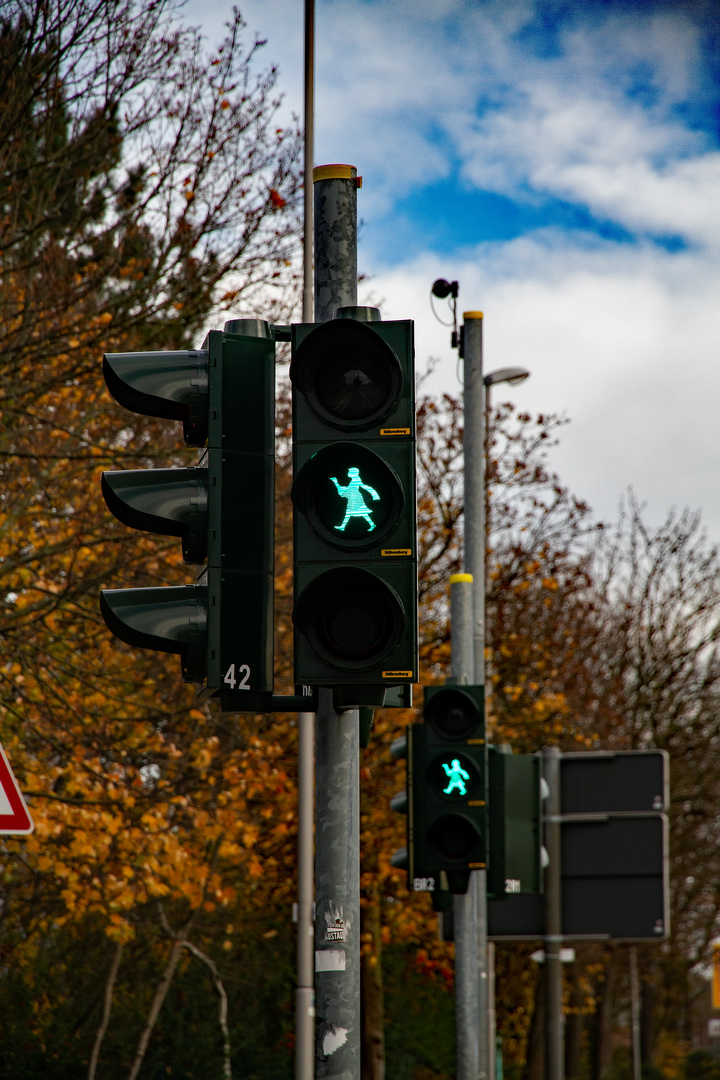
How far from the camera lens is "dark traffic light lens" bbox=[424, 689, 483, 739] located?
848 cm

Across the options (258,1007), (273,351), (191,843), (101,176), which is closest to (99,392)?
(101,176)

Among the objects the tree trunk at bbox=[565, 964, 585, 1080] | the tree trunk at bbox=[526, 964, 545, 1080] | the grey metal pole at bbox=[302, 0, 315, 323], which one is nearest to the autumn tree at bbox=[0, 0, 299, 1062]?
the grey metal pole at bbox=[302, 0, 315, 323]

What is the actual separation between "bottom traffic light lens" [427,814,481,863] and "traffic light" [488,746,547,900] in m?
1.06

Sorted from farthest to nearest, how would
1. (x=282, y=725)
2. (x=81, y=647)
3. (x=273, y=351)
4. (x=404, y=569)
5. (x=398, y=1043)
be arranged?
(x=398, y=1043) < (x=282, y=725) < (x=81, y=647) < (x=273, y=351) < (x=404, y=569)

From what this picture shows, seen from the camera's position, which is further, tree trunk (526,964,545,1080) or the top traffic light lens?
tree trunk (526,964,545,1080)

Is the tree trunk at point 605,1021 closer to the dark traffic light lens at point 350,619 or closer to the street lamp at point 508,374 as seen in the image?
the street lamp at point 508,374

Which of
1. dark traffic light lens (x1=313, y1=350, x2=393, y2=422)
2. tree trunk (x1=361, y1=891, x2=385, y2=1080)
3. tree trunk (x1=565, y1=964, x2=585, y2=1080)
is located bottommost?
tree trunk (x1=565, y1=964, x2=585, y2=1080)

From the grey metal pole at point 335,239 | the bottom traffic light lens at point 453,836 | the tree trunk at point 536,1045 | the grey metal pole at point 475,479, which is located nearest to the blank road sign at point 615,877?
the bottom traffic light lens at point 453,836

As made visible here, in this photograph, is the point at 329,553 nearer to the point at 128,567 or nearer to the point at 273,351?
the point at 273,351

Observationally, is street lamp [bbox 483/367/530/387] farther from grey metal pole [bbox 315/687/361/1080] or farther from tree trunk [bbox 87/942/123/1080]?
grey metal pole [bbox 315/687/361/1080]

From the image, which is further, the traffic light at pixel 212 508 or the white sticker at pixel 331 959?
the traffic light at pixel 212 508

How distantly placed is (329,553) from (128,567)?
888 cm

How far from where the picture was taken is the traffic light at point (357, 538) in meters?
4.07

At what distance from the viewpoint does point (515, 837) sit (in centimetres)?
937
